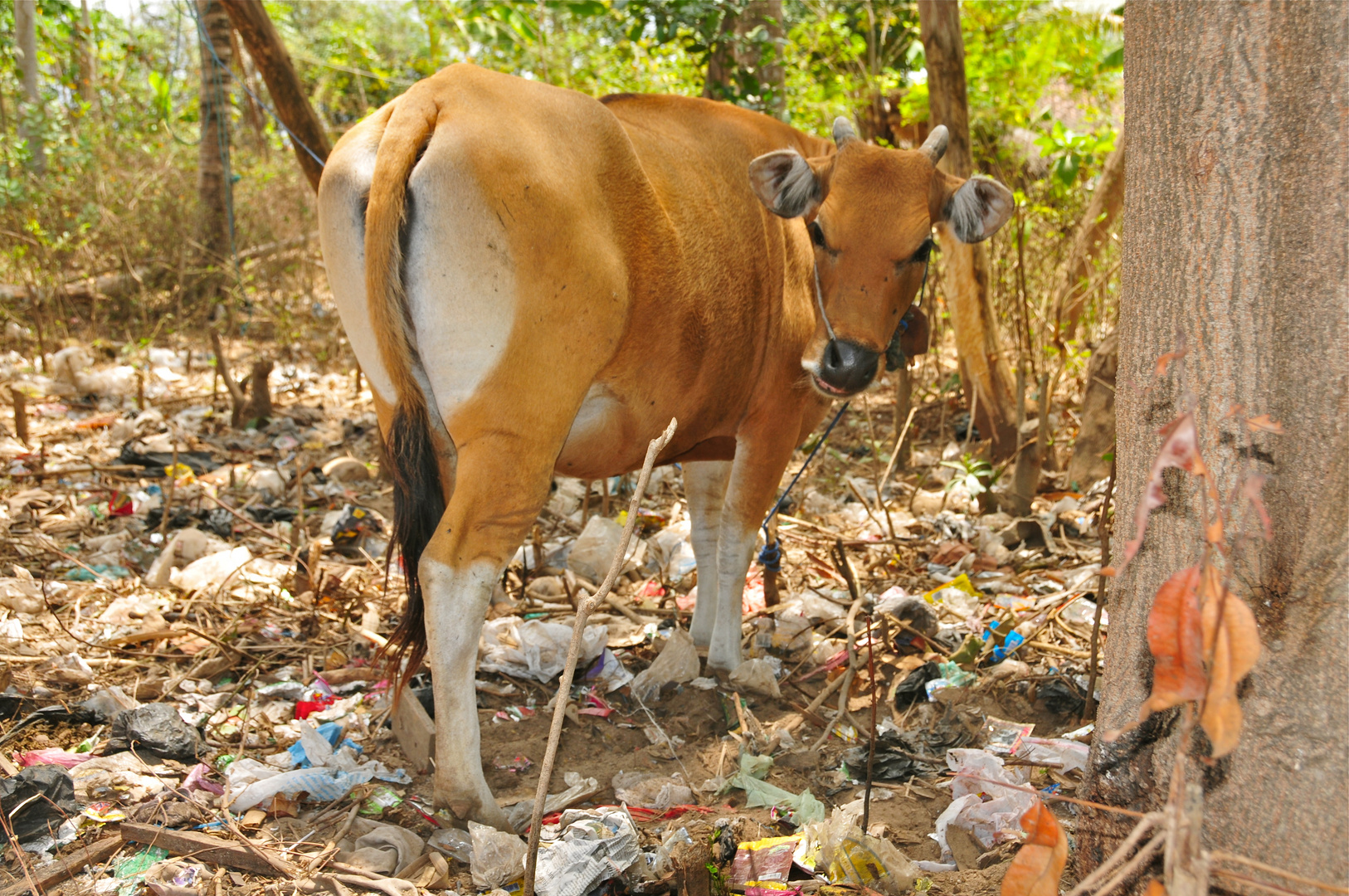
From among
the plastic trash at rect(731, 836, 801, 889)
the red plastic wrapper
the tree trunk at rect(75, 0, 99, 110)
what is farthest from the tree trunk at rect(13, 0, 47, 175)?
the plastic trash at rect(731, 836, 801, 889)

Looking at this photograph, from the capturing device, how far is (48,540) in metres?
4.33

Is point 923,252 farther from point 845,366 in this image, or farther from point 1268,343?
point 1268,343

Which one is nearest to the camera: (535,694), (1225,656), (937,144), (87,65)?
(1225,656)

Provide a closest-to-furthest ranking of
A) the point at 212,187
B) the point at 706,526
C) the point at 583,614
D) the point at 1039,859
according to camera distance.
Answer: the point at 1039,859 → the point at 583,614 → the point at 706,526 → the point at 212,187

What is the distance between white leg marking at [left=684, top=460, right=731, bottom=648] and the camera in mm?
4008

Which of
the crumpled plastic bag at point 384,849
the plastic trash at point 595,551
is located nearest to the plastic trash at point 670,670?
the plastic trash at point 595,551

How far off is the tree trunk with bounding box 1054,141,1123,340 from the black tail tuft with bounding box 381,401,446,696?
475 cm

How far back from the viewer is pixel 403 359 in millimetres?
2607

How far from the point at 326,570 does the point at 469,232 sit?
2402 mm

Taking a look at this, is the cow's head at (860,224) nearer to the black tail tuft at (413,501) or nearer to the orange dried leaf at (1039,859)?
the black tail tuft at (413,501)

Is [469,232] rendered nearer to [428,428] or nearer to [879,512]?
[428,428]

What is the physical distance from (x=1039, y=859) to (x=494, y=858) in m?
1.44

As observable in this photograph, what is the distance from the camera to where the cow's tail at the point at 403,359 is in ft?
8.20

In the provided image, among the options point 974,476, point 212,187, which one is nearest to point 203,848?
point 974,476
